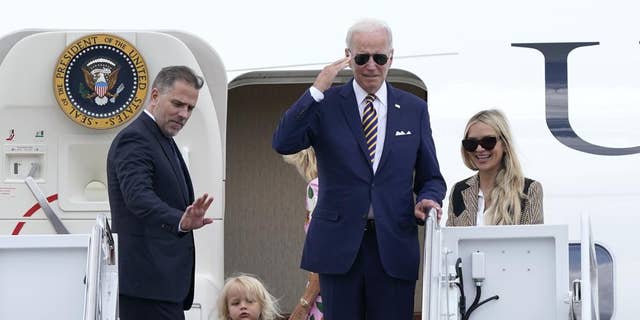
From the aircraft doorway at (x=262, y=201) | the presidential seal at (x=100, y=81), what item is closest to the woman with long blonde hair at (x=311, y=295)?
the presidential seal at (x=100, y=81)

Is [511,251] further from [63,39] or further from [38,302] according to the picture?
[63,39]

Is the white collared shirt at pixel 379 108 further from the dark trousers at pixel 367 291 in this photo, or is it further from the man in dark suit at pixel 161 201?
the man in dark suit at pixel 161 201

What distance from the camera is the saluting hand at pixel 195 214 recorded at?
213 inches

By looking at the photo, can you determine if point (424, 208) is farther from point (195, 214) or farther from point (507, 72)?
point (507, 72)

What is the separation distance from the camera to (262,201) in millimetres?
9609

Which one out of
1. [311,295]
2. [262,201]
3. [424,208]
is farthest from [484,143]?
[262,201]

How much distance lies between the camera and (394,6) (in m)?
8.14

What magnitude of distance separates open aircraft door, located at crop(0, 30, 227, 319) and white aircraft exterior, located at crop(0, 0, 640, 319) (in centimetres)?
2

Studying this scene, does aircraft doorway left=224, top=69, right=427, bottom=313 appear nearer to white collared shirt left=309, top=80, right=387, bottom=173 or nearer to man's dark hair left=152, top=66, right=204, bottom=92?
man's dark hair left=152, top=66, right=204, bottom=92

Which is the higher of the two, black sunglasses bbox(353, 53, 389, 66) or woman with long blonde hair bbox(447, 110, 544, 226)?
black sunglasses bbox(353, 53, 389, 66)

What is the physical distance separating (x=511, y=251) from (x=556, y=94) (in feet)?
7.64

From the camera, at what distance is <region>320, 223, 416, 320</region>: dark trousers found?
5.57 meters

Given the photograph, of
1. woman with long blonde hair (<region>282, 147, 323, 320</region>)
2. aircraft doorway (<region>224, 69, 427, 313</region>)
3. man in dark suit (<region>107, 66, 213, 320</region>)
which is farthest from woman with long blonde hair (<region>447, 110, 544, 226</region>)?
aircraft doorway (<region>224, 69, 427, 313</region>)

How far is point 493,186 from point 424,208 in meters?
0.73
